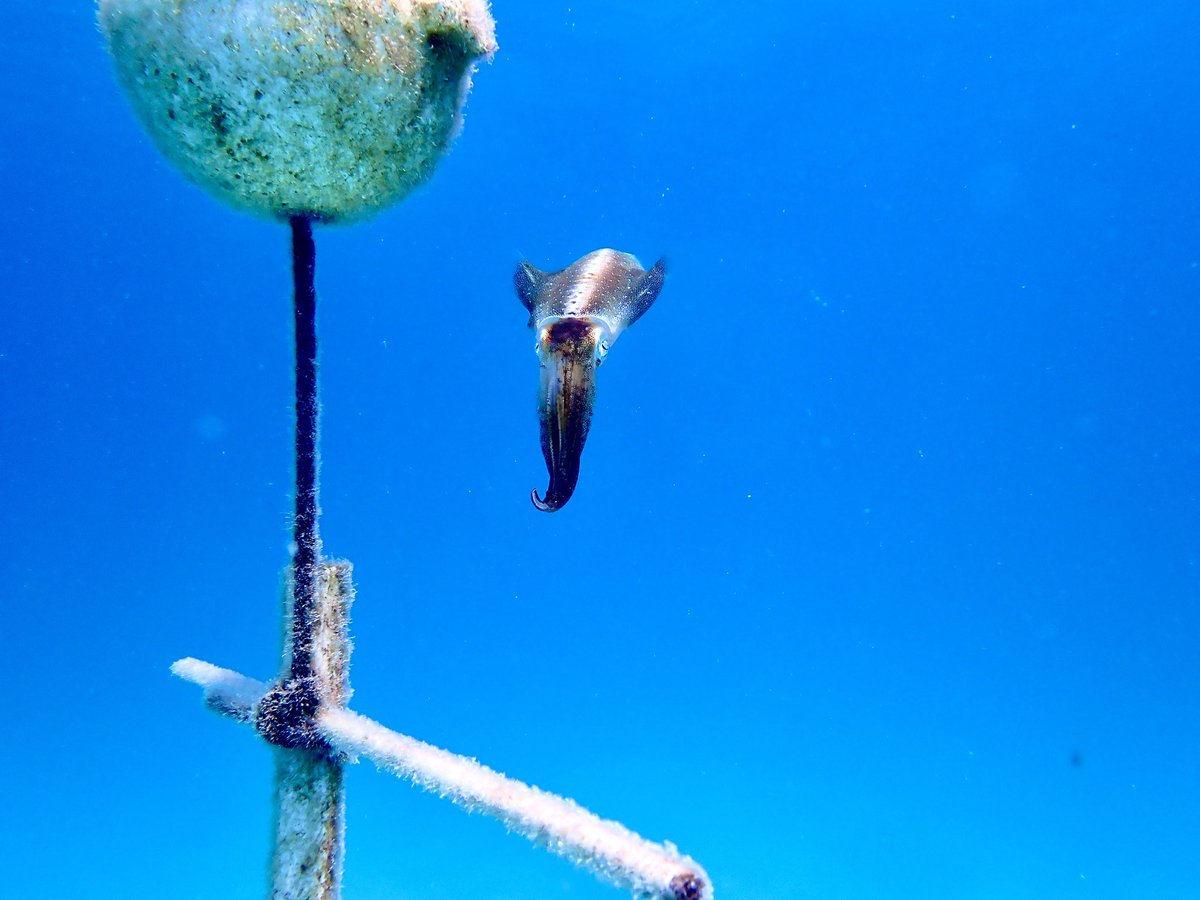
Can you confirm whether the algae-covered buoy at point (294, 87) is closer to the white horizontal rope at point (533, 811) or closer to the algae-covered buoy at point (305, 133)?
the algae-covered buoy at point (305, 133)

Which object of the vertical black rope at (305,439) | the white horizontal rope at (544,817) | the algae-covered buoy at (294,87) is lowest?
the white horizontal rope at (544,817)

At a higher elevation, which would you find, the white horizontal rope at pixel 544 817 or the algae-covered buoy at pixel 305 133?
the algae-covered buoy at pixel 305 133

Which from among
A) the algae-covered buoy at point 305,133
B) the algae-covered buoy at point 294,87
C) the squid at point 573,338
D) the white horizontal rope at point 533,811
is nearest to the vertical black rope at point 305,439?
the algae-covered buoy at point 305,133

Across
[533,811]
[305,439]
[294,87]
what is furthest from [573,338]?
[533,811]

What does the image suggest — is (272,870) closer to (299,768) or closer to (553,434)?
(299,768)

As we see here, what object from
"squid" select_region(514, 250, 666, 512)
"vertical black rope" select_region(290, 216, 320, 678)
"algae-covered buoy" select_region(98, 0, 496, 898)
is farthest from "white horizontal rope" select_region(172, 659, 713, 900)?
"squid" select_region(514, 250, 666, 512)

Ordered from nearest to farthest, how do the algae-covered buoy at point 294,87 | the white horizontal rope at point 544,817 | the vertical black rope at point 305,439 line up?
the white horizontal rope at point 544,817
the algae-covered buoy at point 294,87
the vertical black rope at point 305,439
